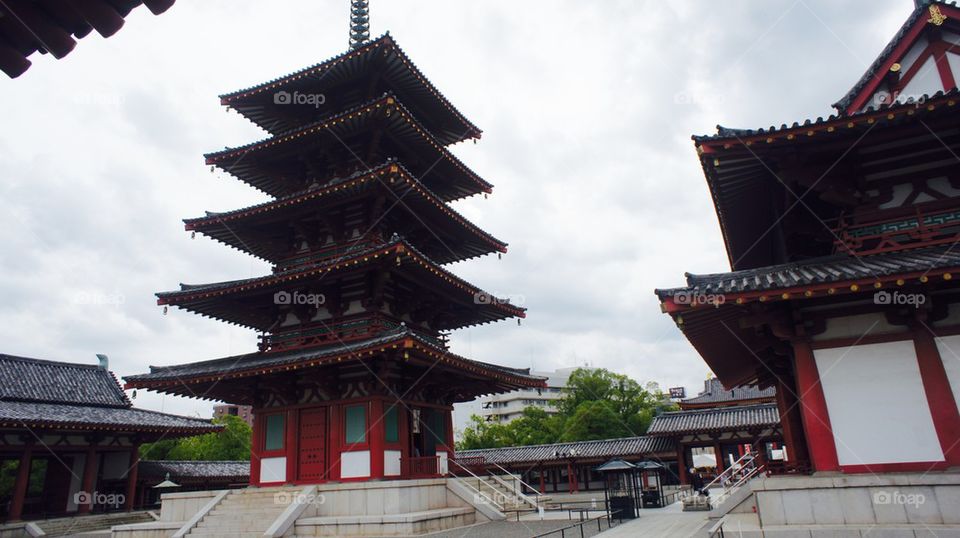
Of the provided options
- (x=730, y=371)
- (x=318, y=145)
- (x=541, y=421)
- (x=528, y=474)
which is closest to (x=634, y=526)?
(x=730, y=371)

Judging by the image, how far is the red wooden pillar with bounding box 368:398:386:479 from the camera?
19141 millimetres

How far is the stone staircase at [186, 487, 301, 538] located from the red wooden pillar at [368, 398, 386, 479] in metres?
2.88

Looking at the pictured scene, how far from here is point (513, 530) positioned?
59.1 feet

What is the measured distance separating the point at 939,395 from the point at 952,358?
746 millimetres

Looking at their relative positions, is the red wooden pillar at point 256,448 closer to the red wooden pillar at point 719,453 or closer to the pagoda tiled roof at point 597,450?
the pagoda tiled roof at point 597,450

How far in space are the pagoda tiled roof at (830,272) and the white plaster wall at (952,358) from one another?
5.31ft

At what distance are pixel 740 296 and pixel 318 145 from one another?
19.2 metres

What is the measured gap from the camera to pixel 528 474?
4716 cm

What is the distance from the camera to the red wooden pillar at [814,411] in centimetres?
1050

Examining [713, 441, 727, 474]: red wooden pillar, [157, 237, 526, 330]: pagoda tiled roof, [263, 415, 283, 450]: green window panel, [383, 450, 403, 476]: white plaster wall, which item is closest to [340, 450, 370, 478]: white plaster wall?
[383, 450, 403, 476]: white plaster wall

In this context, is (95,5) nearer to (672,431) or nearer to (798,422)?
(798,422)

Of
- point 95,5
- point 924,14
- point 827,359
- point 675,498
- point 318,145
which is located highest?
point 318,145
